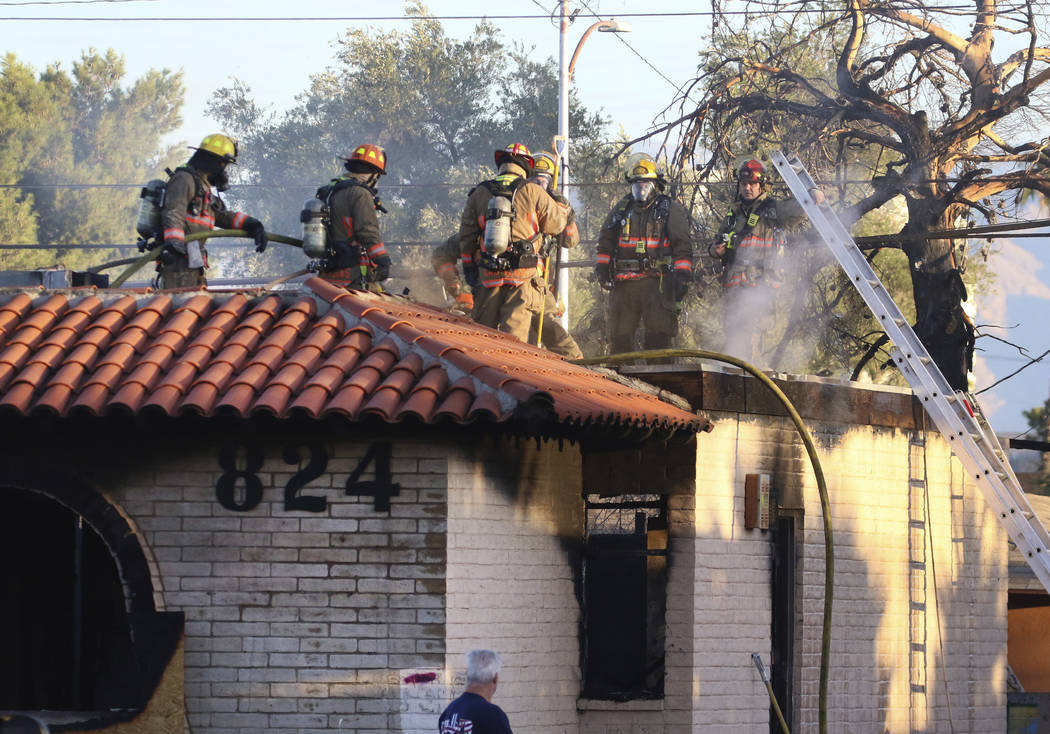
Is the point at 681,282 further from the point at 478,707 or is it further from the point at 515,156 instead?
the point at 478,707

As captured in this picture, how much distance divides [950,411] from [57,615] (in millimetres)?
6868

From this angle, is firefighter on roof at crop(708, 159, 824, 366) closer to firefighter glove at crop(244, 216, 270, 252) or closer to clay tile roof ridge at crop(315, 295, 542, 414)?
firefighter glove at crop(244, 216, 270, 252)

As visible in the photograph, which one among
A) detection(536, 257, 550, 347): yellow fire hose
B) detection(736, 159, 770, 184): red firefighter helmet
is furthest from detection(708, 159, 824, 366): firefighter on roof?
detection(536, 257, 550, 347): yellow fire hose

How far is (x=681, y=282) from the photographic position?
1240cm

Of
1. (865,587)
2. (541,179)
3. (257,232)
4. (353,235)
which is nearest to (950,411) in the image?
(865,587)

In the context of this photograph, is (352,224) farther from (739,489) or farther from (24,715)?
(24,715)

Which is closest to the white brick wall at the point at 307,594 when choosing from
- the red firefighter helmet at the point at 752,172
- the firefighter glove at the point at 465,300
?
the firefighter glove at the point at 465,300

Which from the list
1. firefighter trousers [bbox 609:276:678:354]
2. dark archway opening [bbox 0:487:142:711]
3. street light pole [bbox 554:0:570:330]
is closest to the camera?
dark archway opening [bbox 0:487:142:711]

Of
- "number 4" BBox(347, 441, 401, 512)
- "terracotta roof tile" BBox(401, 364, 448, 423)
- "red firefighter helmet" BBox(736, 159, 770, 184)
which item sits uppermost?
"red firefighter helmet" BBox(736, 159, 770, 184)

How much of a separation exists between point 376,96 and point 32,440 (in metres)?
36.6

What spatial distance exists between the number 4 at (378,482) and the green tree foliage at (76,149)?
33885 millimetres

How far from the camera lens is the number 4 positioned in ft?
27.9

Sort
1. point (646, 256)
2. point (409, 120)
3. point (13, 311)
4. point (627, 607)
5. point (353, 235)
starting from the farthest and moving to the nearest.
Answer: point (409, 120)
point (646, 256)
point (353, 235)
point (627, 607)
point (13, 311)

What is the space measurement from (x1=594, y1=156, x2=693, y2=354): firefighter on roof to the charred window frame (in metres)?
2.75
